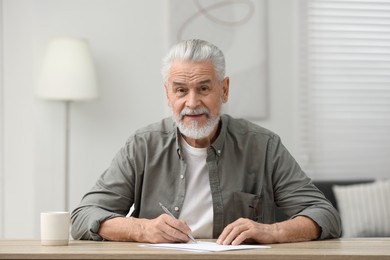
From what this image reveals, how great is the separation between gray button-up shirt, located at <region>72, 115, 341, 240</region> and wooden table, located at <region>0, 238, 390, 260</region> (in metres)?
0.43

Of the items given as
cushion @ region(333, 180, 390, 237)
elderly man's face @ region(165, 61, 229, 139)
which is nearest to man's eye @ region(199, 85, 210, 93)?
elderly man's face @ region(165, 61, 229, 139)

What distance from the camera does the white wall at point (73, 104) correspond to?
4715mm

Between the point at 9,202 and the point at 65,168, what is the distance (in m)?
0.44

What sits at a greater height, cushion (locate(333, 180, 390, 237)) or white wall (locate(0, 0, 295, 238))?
white wall (locate(0, 0, 295, 238))

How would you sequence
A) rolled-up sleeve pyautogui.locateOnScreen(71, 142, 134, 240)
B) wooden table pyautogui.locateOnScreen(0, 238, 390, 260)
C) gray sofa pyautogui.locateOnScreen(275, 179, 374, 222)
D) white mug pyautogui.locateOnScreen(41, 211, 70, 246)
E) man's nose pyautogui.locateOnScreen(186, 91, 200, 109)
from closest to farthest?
1. wooden table pyautogui.locateOnScreen(0, 238, 390, 260)
2. white mug pyautogui.locateOnScreen(41, 211, 70, 246)
3. rolled-up sleeve pyautogui.locateOnScreen(71, 142, 134, 240)
4. man's nose pyautogui.locateOnScreen(186, 91, 200, 109)
5. gray sofa pyautogui.locateOnScreen(275, 179, 374, 222)

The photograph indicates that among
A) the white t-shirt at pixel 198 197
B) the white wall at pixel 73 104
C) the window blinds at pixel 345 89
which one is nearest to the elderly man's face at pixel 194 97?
the white t-shirt at pixel 198 197

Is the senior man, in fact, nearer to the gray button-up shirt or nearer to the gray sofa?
the gray button-up shirt

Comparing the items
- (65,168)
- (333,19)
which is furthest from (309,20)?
(65,168)

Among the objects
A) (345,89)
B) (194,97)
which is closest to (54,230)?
(194,97)

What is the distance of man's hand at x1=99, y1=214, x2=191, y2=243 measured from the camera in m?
2.25

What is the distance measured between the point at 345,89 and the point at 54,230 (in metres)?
3.16

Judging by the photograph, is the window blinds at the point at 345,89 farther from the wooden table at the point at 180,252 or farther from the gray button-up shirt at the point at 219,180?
the wooden table at the point at 180,252

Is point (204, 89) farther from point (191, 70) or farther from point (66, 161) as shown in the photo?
point (66, 161)

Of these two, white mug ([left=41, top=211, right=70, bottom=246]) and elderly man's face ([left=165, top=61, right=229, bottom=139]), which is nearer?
white mug ([left=41, top=211, right=70, bottom=246])
